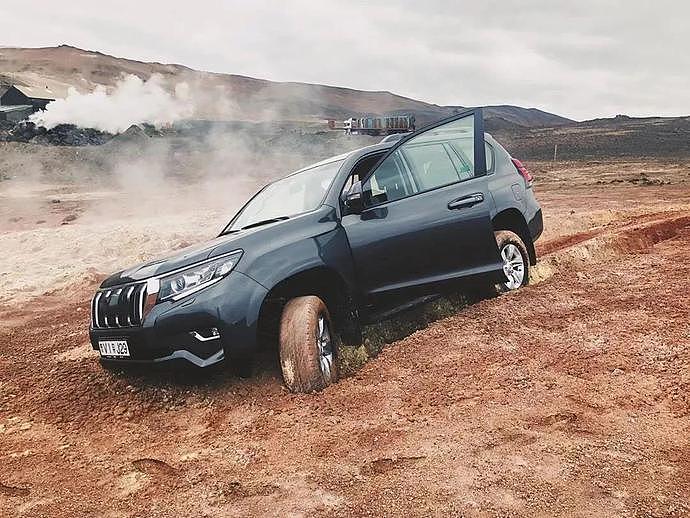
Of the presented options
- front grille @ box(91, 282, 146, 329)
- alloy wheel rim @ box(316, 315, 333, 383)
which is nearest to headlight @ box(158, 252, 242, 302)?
front grille @ box(91, 282, 146, 329)

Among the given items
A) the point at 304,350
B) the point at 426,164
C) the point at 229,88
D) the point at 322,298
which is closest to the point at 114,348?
the point at 304,350

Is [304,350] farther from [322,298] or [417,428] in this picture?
[417,428]

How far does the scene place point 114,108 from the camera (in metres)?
39.5

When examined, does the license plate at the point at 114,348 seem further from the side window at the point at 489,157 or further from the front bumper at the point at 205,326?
the side window at the point at 489,157

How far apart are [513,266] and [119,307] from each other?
3435 millimetres

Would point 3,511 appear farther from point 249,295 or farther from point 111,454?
point 249,295

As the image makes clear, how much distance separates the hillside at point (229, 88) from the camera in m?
85.4

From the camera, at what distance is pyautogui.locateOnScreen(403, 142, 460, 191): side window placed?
4918mm

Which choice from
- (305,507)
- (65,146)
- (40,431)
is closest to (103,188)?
(65,146)

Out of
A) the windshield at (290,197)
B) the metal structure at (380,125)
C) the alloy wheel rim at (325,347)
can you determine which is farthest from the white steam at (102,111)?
the alloy wheel rim at (325,347)

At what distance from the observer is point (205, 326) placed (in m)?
3.65

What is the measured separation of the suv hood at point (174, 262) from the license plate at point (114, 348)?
15.0 inches

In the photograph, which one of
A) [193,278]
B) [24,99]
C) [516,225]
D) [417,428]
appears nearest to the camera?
[417,428]

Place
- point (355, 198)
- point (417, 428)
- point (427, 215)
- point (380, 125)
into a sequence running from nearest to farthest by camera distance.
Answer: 1. point (417, 428)
2. point (355, 198)
3. point (427, 215)
4. point (380, 125)
